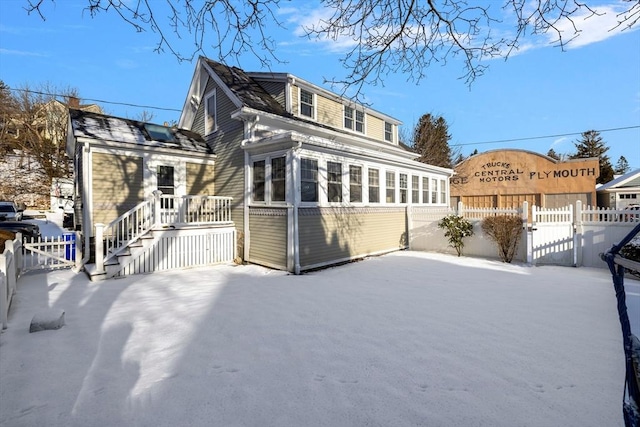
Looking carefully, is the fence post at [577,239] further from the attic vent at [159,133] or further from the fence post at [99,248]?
the attic vent at [159,133]

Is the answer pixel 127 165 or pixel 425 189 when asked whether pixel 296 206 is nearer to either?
pixel 127 165

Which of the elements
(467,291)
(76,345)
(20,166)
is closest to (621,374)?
(467,291)

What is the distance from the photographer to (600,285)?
22.2 ft

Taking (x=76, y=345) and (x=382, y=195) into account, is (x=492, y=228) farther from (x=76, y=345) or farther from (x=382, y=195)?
(x=76, y=345)

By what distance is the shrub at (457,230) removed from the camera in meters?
10.7

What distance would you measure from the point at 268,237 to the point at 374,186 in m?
4.41

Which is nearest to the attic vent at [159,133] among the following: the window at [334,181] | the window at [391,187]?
the window at [334,181]

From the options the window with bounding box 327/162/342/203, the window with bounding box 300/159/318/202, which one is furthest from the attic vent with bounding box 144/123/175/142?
the window with bounding box 327/162/342/203

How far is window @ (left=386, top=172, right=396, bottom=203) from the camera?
12.0 meters

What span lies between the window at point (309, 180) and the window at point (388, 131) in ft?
32.1

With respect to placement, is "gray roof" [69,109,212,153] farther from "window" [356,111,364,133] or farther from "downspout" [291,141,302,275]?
"window" [356,111,364,133]

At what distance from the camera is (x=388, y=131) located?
58.5ft

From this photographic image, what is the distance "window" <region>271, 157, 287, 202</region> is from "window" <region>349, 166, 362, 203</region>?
2510mm

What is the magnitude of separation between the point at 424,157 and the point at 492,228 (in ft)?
63.4
